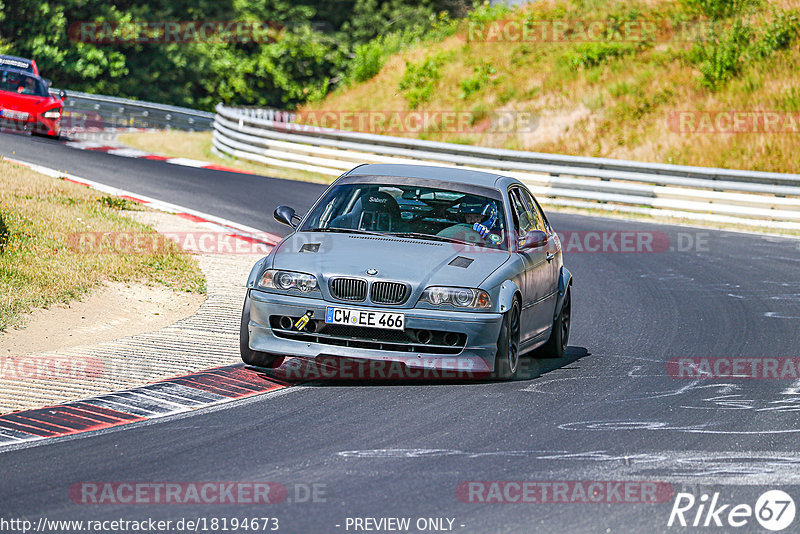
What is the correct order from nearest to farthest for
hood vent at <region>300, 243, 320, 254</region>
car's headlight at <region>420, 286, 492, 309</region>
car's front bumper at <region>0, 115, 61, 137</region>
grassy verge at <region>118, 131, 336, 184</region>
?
car's headlight at <region>420, 286, 492, 309</region> → hood vent at <region>300, 243, 320, 254</region> → grassy verge at <region>118, 131, 336, 184</region> → car's front bumper at <region>0, 115, 61, 137</region>

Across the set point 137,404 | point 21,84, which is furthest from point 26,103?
point 137,404

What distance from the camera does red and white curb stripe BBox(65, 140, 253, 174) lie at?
26.6 m

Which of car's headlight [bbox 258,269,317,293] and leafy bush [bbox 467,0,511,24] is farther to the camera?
leafy bush [bbox 467,0,511,24]


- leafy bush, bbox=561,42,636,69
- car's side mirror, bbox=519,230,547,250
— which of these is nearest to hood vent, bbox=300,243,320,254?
car's side mirror, bbox=519,230,547,250

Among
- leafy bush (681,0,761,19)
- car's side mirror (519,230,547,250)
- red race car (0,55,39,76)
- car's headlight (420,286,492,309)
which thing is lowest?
car's headlight (420,286,492,309)

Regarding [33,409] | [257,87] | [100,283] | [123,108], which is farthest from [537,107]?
[33,409]

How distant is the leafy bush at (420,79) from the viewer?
3631cm

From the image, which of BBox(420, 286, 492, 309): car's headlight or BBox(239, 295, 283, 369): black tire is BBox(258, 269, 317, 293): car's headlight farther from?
BBox(420, 286, 492, 309): car's headlight

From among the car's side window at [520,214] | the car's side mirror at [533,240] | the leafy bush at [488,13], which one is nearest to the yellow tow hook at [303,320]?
the car's side mirror at [533,240]

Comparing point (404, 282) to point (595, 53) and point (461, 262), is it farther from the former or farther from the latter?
point (595, 53)

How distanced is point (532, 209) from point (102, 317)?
405 centimetres

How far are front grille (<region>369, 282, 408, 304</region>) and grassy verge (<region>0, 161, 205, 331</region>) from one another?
3.50 m

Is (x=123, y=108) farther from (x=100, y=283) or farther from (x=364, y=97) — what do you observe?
(x=100, y=283)

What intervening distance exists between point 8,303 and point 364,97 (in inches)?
1121
